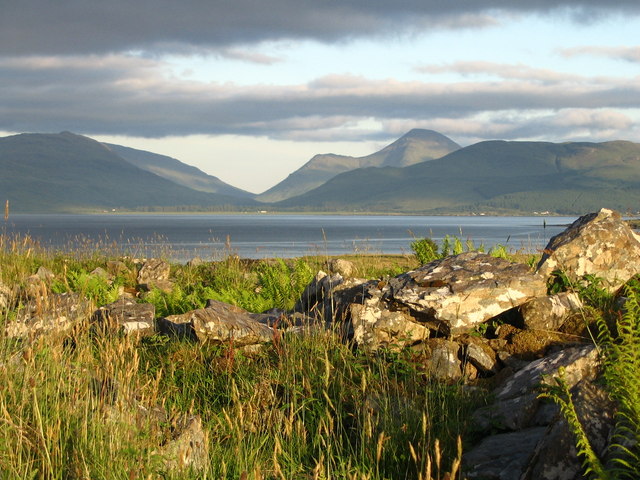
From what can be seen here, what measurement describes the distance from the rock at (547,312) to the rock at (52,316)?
5351 millimetres

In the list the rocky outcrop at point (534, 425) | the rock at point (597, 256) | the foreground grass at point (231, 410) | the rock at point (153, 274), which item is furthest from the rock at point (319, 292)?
the rock at point (153, 274)

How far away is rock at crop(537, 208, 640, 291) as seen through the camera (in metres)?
9.23

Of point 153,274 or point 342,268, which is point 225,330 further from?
point 153,274

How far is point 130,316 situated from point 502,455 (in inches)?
243

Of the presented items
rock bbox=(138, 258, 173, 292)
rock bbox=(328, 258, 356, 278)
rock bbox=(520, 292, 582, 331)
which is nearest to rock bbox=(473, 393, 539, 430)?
rock bbox=(520, 292, 582, 331)

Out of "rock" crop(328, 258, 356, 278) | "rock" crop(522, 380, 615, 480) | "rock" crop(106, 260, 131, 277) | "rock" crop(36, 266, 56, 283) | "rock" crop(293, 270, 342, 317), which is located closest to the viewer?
"rock" crop(522, 380, 615, 480)

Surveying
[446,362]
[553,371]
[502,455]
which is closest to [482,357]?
[446,362]

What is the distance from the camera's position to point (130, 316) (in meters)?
9.98

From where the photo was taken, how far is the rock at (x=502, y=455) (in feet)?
17.3

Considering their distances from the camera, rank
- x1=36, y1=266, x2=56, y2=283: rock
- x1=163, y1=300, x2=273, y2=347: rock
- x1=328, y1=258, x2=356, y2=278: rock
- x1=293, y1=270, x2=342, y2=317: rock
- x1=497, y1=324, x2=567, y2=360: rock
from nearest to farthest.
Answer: x1=497, y1=324, x2=567, y2=360: rock, x1=163, y1=300, x2=273, y2=347: rock, x1=293, y1=270, x2=342, y2=317: rock, x1=36, y1=266, x2=56, y2=283: rock, x1=328, y1=258, x2=356, y2=278: rock

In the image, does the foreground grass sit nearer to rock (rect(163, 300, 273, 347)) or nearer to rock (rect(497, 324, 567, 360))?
rock (rect(163, 300, 273, 347))

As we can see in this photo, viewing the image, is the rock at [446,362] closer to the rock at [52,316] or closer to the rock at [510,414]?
the rock at [510,414]

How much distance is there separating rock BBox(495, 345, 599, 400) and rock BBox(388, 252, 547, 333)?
5.00ft

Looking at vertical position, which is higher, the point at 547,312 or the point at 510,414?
the point at 547,312
